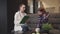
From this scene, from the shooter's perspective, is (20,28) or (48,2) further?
(48,2)

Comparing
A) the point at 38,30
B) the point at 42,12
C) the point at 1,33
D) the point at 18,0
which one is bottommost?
the point at 1,33

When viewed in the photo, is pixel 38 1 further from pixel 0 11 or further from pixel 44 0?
pixel 0 11

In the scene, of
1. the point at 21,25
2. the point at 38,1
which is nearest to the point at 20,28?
the point at 21,25

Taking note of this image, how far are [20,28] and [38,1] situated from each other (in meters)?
1.47

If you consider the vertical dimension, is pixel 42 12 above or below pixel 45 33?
above

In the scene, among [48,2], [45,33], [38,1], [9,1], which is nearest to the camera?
[45,33]

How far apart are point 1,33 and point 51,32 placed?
4.71ft

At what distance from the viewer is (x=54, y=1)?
3.96 metres

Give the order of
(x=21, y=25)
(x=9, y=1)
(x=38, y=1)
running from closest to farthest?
(x=21, y=25) → (x=9, y=1) → (x=38, y=1)

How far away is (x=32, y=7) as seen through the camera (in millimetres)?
3562

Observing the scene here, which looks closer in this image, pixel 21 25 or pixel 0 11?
pixel 21 25

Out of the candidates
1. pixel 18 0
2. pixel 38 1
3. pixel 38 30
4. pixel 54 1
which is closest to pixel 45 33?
pixel 38 30

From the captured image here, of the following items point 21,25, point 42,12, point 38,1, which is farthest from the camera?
point 38,1

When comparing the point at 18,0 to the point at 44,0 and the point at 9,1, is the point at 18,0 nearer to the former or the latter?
the point at 9,1
